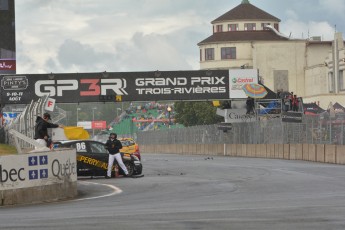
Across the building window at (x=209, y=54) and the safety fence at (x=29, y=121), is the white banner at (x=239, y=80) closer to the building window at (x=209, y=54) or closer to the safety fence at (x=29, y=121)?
the safety fence at (x=29, y=121)

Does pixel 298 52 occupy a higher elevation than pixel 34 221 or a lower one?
higher

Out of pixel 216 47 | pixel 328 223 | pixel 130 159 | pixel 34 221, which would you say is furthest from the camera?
pixel 216 47

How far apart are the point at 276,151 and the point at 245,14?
105m

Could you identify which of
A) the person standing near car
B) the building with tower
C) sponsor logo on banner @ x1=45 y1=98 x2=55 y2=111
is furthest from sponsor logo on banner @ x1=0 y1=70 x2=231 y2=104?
the building with tower

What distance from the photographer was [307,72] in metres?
131

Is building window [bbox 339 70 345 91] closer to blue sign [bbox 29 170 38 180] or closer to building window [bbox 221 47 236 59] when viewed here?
building window [bbox 221 47 236 59]

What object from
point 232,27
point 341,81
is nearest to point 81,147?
point 341,81

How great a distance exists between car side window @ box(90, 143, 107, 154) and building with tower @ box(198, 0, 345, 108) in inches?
2854

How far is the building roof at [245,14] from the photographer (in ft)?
510

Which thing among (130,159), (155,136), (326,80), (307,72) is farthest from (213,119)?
(130,159)

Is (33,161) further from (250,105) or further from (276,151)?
(250,105)

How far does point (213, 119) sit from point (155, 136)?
35470mm

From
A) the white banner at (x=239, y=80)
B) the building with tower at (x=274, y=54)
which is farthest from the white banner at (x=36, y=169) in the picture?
the building with tower at (x=274, y=54)

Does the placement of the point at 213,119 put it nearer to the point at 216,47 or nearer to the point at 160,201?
the point at 216,47
